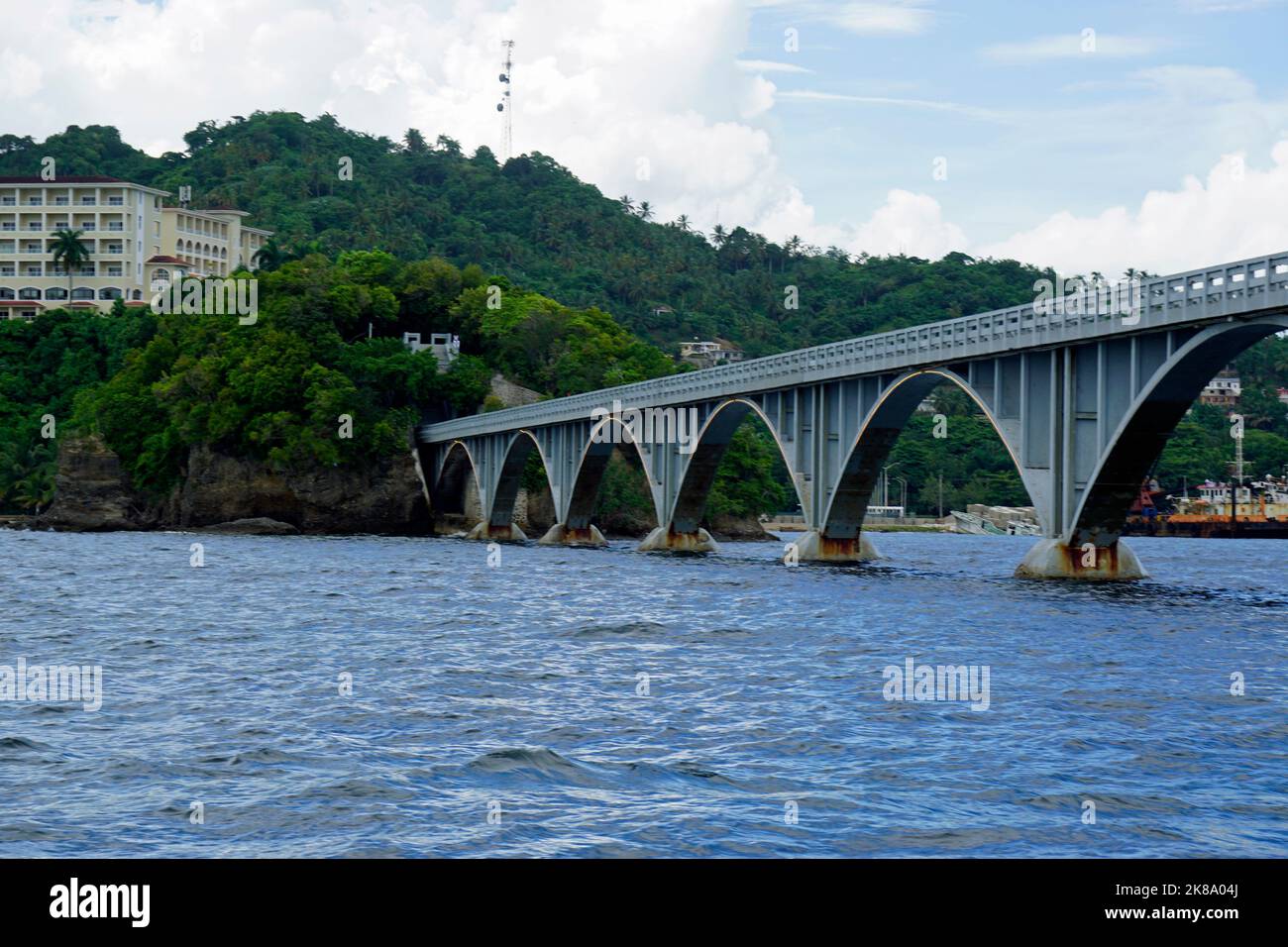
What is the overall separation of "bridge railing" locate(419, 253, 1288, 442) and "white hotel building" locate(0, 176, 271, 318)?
→ 4079 inches

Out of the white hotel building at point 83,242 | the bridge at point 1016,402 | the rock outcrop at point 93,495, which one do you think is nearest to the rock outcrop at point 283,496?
the rock outcrop at point 93,495

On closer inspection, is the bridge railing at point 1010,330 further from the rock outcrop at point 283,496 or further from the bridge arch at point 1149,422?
the rock outcrop at point 283,496

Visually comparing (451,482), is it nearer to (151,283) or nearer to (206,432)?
(206,432)

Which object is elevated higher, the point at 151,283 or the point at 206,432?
the point at 151,283

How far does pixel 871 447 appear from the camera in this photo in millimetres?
68875

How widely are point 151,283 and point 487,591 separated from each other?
137990 millimetres

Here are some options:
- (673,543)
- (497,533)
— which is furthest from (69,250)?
(673,543)

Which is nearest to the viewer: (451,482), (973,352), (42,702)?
(42,702)

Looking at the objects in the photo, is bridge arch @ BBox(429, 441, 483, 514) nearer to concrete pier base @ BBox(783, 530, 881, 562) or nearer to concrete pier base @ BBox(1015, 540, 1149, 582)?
concrete pier base @ BBox(783, 530, 881, 562)

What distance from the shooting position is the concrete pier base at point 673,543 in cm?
8831

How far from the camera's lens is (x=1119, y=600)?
4616 centimetres

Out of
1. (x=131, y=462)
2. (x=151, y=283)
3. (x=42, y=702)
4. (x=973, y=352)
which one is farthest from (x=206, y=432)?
(x=42, y=702)
